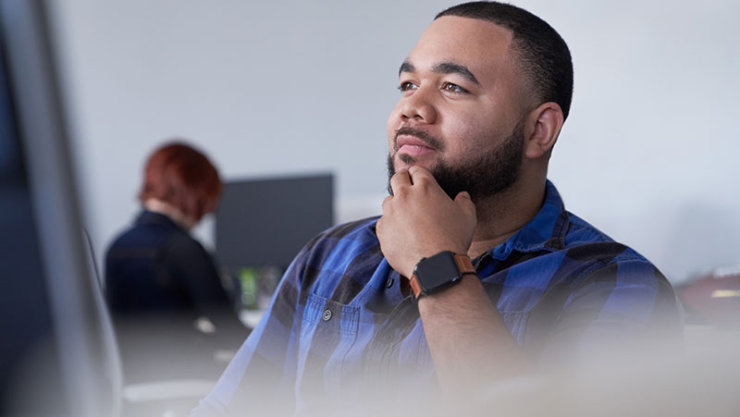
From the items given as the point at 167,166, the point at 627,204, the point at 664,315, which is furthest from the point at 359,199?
the point at 664,315

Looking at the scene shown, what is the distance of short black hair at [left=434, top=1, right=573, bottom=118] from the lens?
4.03ft

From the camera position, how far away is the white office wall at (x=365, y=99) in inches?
69.6

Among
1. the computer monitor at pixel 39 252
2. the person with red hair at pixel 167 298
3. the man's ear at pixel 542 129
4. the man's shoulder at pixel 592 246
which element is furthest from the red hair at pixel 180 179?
the computer monitor at pixel 39 252

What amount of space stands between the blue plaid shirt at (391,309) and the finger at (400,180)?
14 centimetres

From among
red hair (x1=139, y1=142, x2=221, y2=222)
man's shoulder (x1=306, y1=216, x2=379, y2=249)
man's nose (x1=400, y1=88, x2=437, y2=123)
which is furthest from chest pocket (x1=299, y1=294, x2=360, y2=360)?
red hair (x1=139, y1=142, x2=221, y2=222)

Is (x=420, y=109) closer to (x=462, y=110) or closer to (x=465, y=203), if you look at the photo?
(x=462, y=110)

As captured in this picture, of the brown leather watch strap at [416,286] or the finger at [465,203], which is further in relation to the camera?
the finger at [465,203]

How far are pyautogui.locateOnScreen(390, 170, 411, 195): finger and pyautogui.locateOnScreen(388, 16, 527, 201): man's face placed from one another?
44 millimetres

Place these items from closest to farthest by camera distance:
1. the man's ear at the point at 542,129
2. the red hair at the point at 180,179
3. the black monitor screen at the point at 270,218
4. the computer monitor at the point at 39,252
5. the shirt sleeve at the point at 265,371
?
1. the computer monitor at the point at 39,252
2. the shirt sleeve at the point at 265,371
3. the man's ear at the point at 542,129
4. the red hair at the point at 180,179
5. the black monitor screen at the point at 270,218

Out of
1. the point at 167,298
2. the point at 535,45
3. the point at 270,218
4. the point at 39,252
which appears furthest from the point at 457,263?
the point at 270,218

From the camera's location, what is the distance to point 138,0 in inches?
160

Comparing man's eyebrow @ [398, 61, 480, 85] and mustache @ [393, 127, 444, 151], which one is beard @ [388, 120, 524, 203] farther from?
man's eyebrow @ [398, 61, 480, 85]

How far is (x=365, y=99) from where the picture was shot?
3.51 metres

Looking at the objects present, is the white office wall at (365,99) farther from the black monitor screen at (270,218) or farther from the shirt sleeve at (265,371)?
the shirt sleeve at (265,371)
